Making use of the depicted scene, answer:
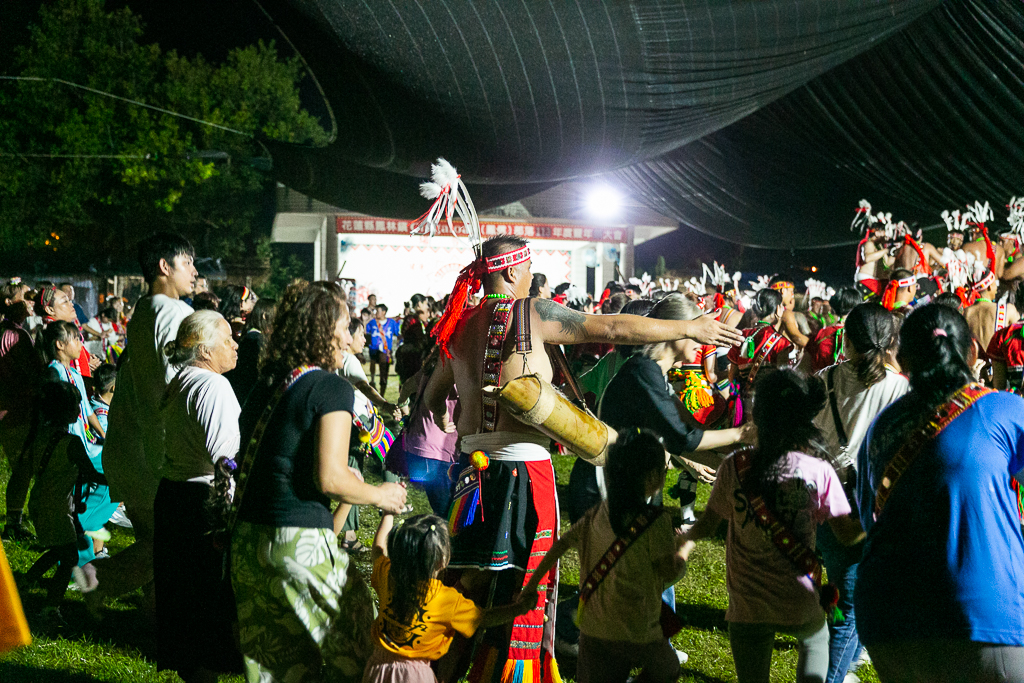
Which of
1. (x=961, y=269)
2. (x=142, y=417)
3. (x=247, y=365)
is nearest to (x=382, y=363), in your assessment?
(x=247, y=365)

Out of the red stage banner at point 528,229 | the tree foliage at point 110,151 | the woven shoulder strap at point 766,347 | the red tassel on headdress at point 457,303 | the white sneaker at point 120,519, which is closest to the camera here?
the red tassel on headdress at point 457,303

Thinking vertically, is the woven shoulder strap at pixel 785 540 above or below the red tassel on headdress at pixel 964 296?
below

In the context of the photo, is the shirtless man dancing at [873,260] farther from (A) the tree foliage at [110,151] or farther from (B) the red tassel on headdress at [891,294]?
(A) the tree foliage at [110,151]

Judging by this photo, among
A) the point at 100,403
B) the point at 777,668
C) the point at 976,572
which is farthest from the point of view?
the point at 100,403

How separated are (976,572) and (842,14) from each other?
9128 millimetres

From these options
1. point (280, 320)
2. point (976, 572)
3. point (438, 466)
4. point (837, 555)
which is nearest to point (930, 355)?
point (976, 572)

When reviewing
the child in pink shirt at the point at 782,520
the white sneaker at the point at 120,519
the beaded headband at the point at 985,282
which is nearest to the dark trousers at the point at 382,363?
the white sneaker at the point at 120,519

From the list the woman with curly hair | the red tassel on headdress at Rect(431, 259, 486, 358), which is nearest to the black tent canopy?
the red tassel on headdress at Rect(431, 259, 486, 358)

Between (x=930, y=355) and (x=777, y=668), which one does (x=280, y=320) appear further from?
(x=777, y=668)

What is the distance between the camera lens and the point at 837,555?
3262mm

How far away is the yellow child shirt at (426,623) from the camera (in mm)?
2760

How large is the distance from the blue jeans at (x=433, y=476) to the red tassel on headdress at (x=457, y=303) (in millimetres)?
1580

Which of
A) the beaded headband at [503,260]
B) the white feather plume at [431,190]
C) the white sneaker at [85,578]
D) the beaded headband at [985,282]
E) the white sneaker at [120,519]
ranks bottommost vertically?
the white sneaker at [120,519]

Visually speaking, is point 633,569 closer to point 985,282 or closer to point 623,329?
point 623,329
